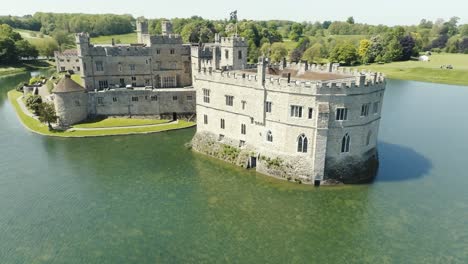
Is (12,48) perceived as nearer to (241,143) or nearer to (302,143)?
(241,143)

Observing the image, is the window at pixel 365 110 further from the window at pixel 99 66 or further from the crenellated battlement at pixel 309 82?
the window at pixel 99 66

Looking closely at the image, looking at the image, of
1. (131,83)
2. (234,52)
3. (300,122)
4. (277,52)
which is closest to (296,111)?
(300,122)

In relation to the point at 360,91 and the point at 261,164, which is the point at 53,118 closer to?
the point at 261,164

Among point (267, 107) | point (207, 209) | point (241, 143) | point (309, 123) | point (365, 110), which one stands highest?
point (365, 110)

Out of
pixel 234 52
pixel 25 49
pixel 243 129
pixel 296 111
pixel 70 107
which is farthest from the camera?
pixel 25 49

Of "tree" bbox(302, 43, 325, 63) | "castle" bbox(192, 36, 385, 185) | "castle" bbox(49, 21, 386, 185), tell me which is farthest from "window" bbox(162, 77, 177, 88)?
"tree" bbox(302, 43, 325, 63)

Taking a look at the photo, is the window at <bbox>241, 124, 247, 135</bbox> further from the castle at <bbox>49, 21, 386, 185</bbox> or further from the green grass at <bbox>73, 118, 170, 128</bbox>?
the green grass at <bbox>73, 118, 170, 128</bbox>

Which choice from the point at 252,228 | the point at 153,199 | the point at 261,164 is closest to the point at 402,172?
the point at 261,164
